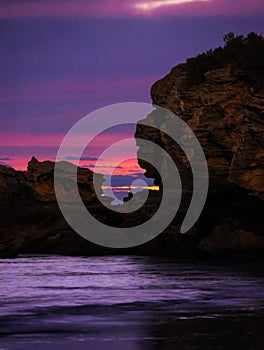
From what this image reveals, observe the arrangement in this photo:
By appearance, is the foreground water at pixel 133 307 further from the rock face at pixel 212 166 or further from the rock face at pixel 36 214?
the rock face at pixel 36 214

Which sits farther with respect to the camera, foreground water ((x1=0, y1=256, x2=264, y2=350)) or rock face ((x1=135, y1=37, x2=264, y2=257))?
rock face ((x1=135, y1=37, x2=264, y2=257))

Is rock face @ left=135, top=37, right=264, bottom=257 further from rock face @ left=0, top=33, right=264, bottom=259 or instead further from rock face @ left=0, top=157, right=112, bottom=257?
rock face @ left=0, top=157, right=112, bottom=257

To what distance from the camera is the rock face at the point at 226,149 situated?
48344mm

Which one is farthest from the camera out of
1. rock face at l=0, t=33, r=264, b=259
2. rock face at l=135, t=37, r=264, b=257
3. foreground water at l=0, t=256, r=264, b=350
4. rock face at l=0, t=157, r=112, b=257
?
rock face at l=0, t=157, r=112, b=257

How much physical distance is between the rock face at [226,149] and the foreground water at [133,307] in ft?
19.6

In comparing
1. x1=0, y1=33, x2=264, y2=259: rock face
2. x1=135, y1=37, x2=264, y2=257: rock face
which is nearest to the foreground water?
x1=135, y1=37, x2=264, y2=257: rock face

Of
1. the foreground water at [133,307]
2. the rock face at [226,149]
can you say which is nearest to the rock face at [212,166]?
the rock face at [226,149]

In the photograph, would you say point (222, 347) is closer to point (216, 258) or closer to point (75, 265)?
point (75, 265)

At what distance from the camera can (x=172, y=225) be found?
5562 cm

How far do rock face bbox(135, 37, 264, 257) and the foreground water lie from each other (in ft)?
19.6

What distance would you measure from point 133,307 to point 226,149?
93.2ft

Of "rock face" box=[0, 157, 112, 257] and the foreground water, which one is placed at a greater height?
"rock face" box=[0, 157, 112, 257]

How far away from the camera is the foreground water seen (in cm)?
1875

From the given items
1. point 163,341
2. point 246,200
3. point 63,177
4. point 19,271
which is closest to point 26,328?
point 163,341
